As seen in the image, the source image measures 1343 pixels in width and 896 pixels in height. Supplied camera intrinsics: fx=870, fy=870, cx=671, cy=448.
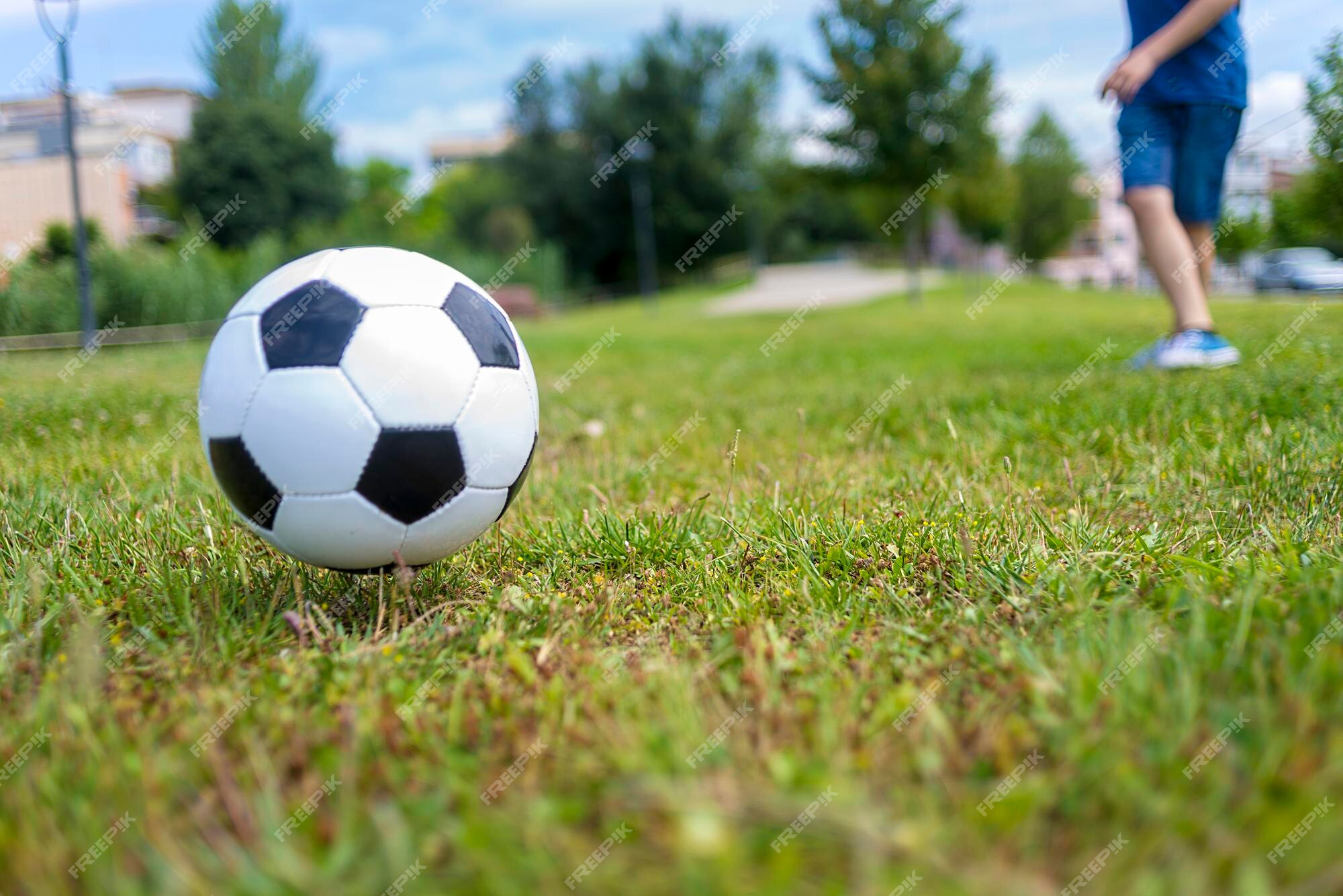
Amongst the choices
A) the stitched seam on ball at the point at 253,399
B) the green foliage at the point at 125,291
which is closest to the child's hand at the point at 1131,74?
the stitched seam on ball at the point at 253,399

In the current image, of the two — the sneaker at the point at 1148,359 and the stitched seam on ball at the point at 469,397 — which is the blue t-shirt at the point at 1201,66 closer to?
the sneaker at the point at 1148,359

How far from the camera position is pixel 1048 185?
50312mm

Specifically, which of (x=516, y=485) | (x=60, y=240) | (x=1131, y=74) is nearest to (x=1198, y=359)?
(x=1131, y=74)

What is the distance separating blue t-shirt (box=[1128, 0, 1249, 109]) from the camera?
4.92 metres

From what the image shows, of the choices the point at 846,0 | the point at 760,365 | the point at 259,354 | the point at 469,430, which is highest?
the point at 846,0

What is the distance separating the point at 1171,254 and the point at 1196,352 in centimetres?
58

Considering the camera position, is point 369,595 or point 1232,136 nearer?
point 369,595

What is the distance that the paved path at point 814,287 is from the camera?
29895mm

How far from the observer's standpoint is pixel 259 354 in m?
2.13

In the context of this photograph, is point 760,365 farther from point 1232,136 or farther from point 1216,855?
point 1216,855

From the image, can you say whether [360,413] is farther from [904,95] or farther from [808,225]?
[808,225]

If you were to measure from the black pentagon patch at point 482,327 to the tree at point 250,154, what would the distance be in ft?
144

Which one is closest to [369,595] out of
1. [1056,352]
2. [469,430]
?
[469,430]

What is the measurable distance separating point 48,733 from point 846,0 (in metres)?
21.2
